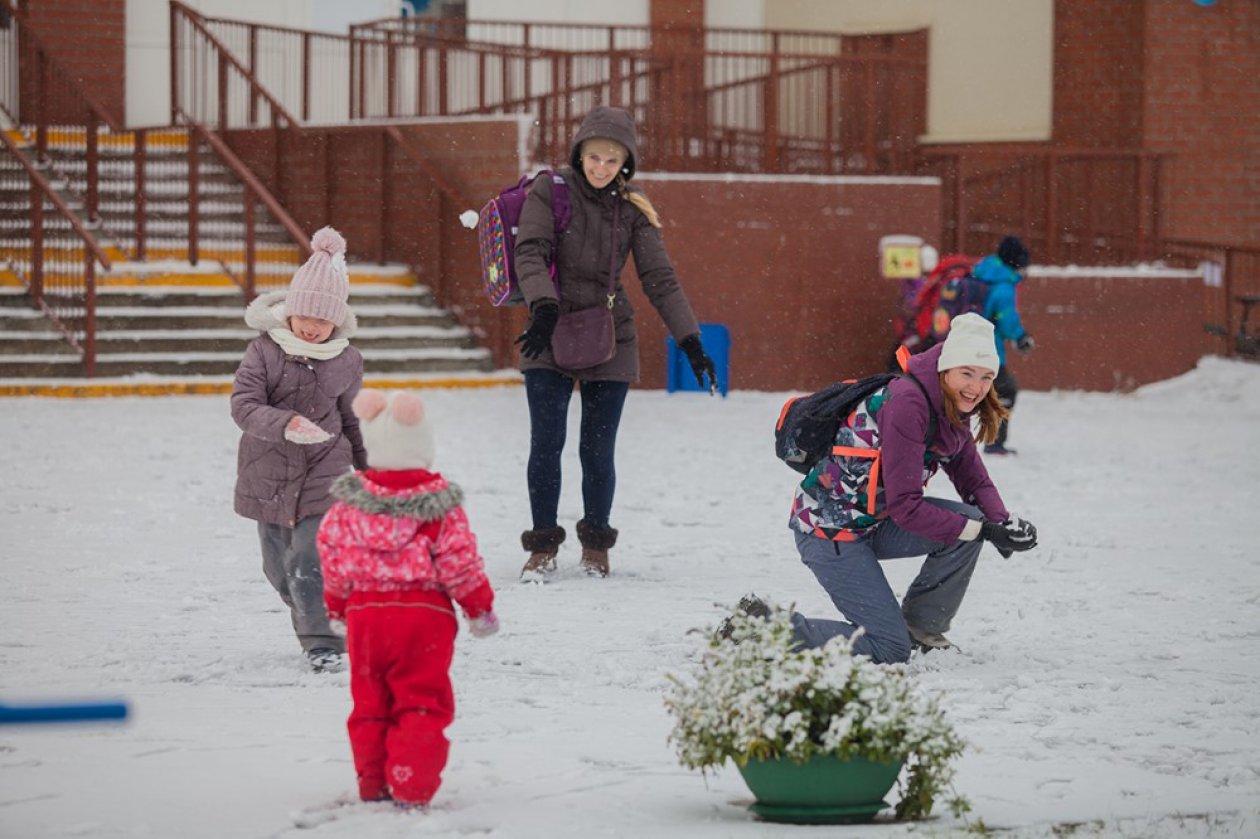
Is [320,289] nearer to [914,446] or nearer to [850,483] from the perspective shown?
[850,483]

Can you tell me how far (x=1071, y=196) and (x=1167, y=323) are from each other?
77.4 inches

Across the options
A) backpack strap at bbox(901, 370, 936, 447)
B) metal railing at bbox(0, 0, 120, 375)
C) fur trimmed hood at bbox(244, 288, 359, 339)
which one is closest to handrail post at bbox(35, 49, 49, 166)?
metal railing at bbox(0, 0, 120, 375)

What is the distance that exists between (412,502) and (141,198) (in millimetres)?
16346

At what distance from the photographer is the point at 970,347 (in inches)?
244

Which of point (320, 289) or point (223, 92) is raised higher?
point (223, 92)

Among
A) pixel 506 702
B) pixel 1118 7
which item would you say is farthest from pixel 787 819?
pixel 1118 7

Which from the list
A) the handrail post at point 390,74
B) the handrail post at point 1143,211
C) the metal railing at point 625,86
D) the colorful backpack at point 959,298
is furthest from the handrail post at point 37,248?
the handrail post at point 1143,211

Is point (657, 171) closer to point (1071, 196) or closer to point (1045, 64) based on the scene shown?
point (1071, 196)

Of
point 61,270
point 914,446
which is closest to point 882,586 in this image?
point 914,446

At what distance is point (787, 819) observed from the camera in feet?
15.2

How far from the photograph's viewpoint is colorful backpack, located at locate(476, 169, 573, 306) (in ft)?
27.5

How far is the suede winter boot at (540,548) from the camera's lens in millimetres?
8383

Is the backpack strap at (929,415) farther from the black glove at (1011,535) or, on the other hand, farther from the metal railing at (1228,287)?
the metal railing at (1228,287)

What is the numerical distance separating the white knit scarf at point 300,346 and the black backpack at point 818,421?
4.78 feet
